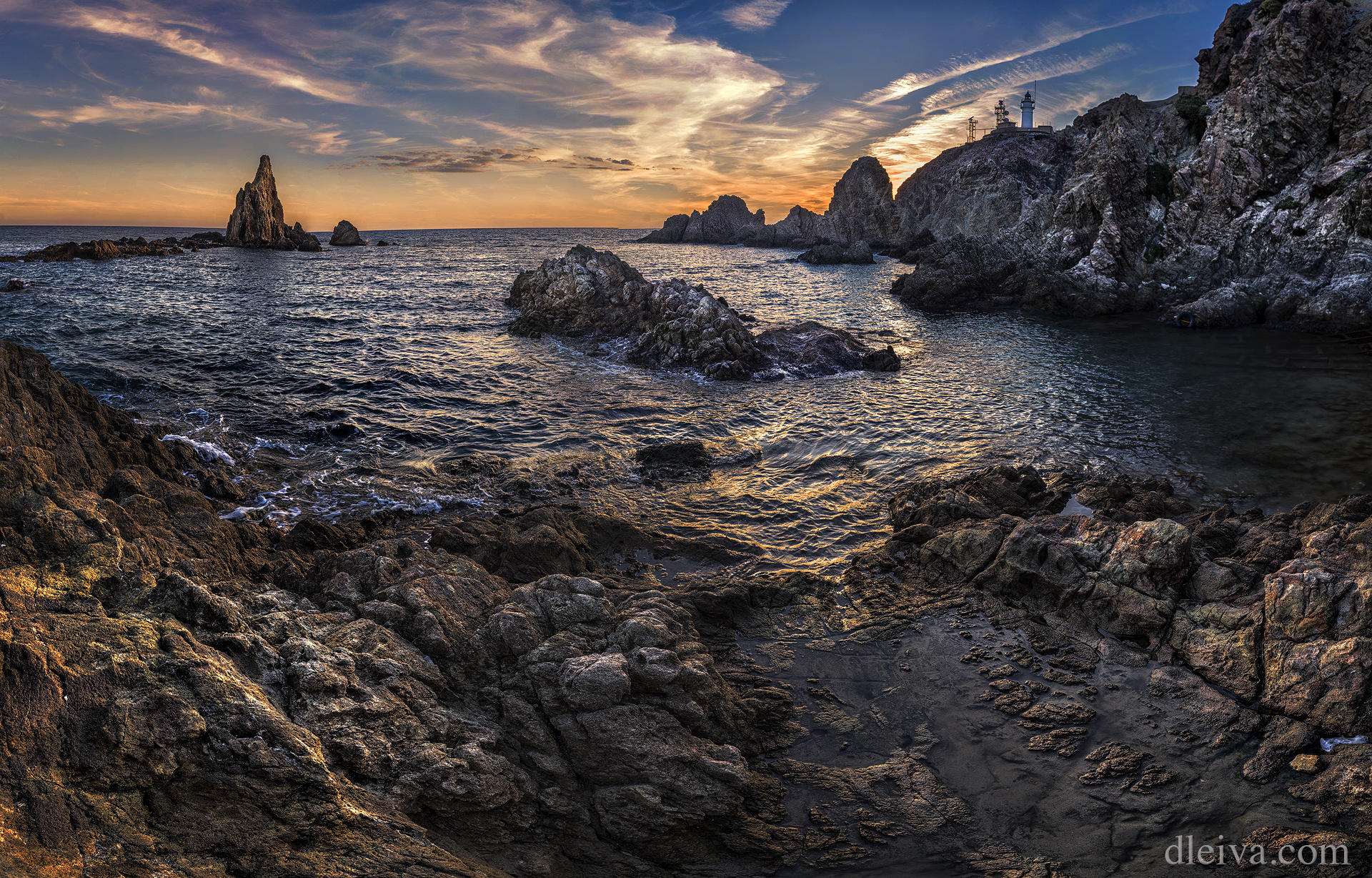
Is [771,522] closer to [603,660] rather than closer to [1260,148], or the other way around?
[603,660]

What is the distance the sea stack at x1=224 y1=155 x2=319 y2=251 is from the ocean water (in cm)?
8126

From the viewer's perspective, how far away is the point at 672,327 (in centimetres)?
2944

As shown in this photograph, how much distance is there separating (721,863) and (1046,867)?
9.76 ft

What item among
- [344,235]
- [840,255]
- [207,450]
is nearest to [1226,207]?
[207,450]

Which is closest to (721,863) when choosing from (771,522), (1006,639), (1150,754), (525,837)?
(525,837)

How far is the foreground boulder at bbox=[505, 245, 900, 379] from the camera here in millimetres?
27984

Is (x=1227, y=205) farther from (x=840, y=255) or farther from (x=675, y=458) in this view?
(x=840, y=255)

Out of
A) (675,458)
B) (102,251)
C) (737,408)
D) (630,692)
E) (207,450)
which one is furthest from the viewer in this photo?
(102,251)

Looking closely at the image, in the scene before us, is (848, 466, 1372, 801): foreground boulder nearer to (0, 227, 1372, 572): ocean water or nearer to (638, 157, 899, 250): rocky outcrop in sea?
(0, 227, 1372, 572): ocean water

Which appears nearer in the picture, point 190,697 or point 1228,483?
point 190,697

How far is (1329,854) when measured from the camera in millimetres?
5504

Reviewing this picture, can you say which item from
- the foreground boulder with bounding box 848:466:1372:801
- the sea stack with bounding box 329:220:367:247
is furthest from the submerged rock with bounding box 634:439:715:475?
the sea stack with bounding box 329:220:367:247

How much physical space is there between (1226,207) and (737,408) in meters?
39.2

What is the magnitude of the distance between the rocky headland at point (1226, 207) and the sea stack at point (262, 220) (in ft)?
360
